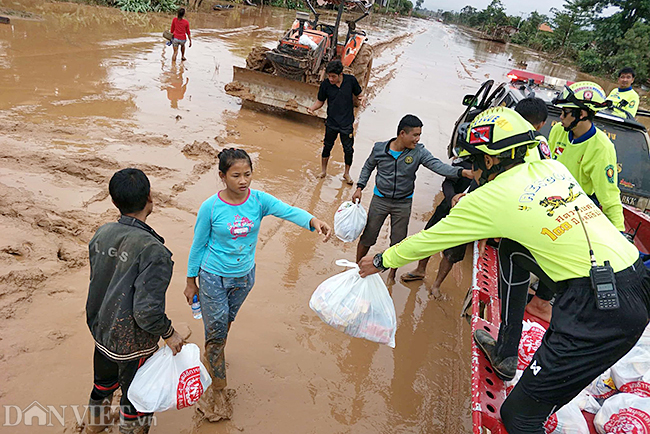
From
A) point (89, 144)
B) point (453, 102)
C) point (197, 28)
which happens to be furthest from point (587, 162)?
point (197, 28)

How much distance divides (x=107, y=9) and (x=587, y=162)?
68.7 ft

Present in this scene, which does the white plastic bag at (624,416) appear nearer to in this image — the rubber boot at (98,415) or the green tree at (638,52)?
the rubber boot at (98,415)

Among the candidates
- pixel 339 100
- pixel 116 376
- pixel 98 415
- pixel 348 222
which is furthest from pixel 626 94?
pixel 98 415

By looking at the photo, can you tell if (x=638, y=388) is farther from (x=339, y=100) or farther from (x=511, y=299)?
(x=339, y=100)

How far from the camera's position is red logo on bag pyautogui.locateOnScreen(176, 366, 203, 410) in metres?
2.19

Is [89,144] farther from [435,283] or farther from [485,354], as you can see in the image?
[485,354]

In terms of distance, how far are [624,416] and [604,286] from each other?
0.90 m

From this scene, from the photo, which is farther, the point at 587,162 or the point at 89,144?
the point at 89,144

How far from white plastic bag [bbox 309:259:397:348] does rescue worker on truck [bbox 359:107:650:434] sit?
0.69 m

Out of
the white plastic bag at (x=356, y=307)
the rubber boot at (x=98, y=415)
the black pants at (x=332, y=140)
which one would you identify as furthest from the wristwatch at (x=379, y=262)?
the black pants at (x=332, y=140)

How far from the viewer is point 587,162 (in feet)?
12.4

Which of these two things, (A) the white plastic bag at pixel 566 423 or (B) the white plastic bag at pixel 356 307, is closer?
(A) the white plastic bag at pixel 566 423

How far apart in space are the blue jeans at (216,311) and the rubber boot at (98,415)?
2.04 feet

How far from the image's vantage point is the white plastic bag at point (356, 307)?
2787 mm
